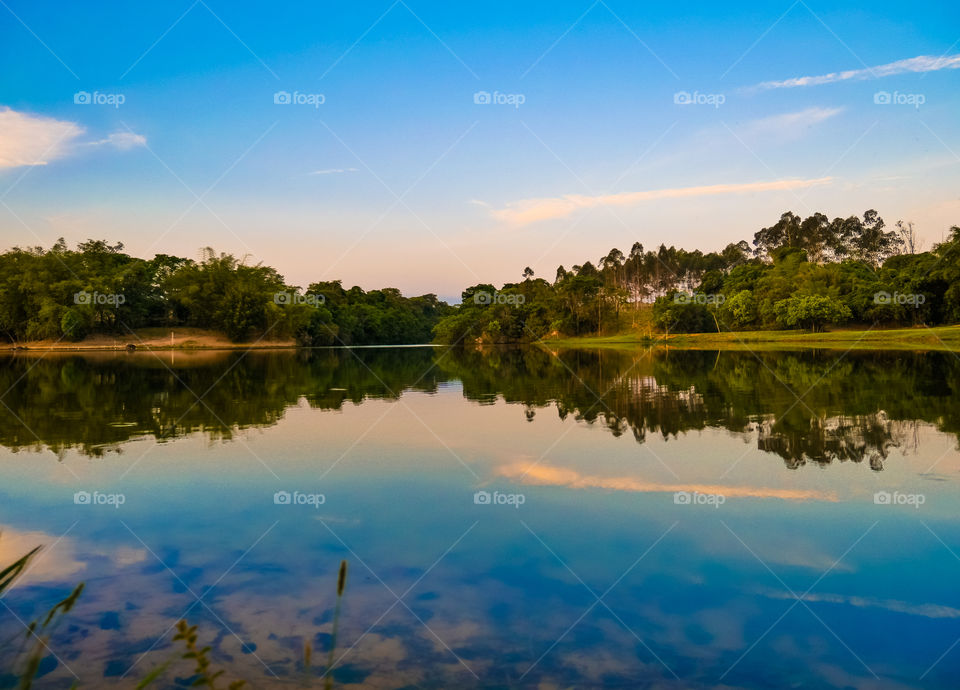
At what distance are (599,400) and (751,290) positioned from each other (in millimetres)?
74422

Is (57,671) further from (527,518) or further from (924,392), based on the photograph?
(924,392)

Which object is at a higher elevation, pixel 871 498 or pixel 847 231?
→ pixel 847 231

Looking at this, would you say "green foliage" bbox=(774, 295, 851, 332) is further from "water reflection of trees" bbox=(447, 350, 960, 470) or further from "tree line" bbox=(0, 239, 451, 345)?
"tree line" bbox=(0, 239, 451, 345)

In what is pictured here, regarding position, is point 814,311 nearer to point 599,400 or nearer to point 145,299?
point 599,400

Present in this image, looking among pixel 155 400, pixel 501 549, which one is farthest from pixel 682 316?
pixel 501 549

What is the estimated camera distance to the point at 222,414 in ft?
60.5

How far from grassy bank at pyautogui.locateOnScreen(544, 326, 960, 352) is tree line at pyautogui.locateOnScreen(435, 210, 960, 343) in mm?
3166

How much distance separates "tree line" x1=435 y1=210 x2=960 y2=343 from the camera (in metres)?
67.5

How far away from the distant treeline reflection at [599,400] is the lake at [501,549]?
0.22 metres

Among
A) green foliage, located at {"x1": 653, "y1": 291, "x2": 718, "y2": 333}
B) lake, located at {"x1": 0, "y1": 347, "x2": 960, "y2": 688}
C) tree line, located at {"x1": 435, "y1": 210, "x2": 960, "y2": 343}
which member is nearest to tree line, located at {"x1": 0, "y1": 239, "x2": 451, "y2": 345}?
tree line, located at {"x1": 435, "y1": 210, "x2": 960, "y2": 343}

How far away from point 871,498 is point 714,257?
138 m

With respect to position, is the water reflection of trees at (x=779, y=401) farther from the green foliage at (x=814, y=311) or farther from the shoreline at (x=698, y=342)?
the green foliage at (x=814, y=311)

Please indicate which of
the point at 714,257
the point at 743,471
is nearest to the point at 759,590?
the point at 743,471

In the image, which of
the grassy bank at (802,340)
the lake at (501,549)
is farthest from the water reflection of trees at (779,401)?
the grassy bank at (802,340)
